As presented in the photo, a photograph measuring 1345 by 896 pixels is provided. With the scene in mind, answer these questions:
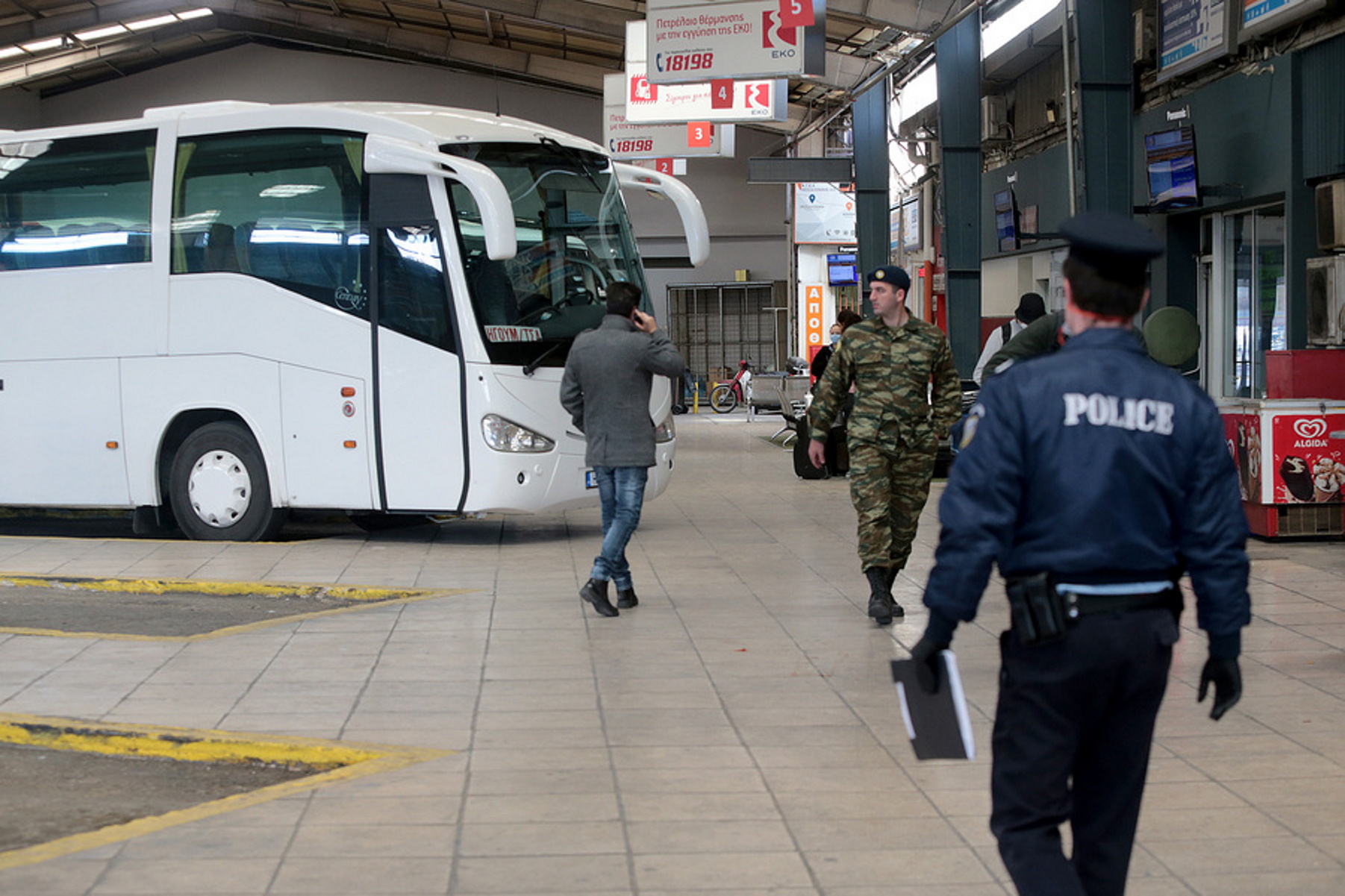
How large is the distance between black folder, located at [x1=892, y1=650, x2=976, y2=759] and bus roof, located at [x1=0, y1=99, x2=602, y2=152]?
898cm

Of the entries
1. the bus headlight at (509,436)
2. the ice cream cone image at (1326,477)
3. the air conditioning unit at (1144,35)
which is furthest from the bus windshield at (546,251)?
the air conditioning unit at (1144,35)

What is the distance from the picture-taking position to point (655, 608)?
925 centimetres

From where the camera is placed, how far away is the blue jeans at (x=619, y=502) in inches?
340

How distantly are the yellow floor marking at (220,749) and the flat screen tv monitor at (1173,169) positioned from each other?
1385 centimetres

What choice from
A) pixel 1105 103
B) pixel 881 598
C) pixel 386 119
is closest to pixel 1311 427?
pixel 881 598

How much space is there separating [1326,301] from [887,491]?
28.3 feet

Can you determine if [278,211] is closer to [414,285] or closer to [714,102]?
[414,285]

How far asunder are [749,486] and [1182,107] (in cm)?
688

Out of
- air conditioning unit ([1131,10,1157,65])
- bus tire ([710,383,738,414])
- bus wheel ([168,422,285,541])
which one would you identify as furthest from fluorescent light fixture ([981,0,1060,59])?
bus tire ([710,383,738,414])

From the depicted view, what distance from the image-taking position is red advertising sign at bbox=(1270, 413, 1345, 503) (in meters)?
11.6

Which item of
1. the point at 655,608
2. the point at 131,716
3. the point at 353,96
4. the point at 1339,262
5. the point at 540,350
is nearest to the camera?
the point at 131,716

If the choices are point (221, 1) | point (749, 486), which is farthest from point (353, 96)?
point (749, 486)

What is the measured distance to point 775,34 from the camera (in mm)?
15109

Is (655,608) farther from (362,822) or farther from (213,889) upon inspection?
(213,889)
